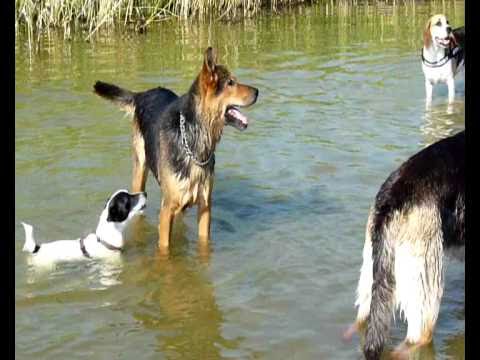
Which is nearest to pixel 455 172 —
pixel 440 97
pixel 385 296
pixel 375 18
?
pixel 385 296

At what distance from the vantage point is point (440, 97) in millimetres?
12297

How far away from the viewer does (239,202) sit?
27.0ft

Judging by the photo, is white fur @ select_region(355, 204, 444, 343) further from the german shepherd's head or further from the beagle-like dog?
the beagle-like dog

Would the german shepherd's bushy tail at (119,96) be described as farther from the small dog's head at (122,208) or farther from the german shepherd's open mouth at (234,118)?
the german shepherd's open mouth at (234,118)

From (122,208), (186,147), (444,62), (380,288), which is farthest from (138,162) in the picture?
(444,62)

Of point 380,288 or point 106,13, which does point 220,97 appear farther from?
point 106,13

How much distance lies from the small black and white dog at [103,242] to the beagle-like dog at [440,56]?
609 cm

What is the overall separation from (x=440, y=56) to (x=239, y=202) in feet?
A: 16.7

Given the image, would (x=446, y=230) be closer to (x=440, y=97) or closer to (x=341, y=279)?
(x=341, y=279)

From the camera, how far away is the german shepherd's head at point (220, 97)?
260 inches

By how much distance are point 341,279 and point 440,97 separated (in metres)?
6.70

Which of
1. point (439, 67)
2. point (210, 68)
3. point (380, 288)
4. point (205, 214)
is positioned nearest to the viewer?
point (380, 288)

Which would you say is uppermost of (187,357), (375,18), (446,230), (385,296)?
(375,18)

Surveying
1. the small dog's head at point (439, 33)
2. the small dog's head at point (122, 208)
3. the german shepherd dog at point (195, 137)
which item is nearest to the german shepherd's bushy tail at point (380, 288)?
the german shepherd dog at point (195, 137)
